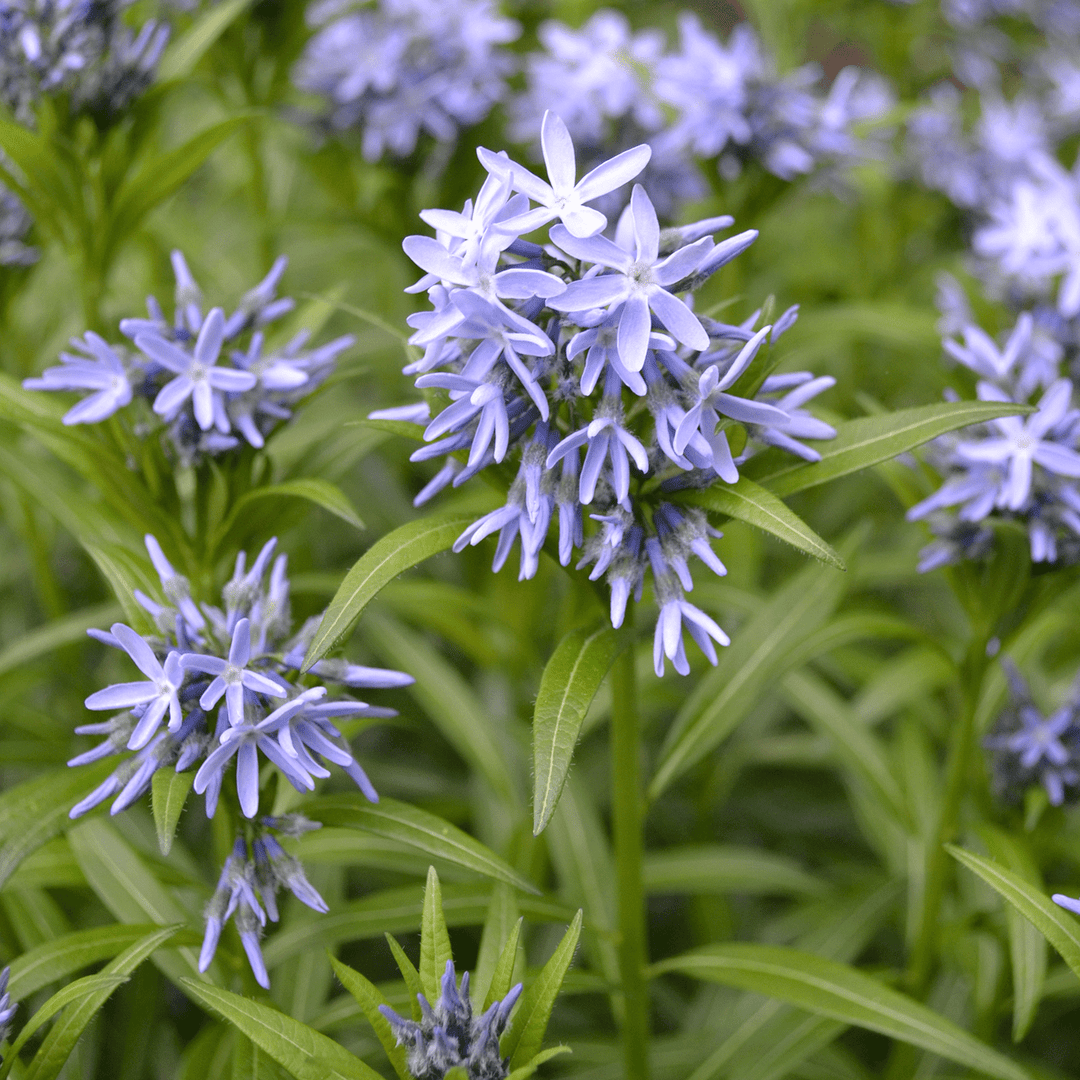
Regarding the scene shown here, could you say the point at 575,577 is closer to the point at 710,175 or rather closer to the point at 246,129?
the point at 710,175

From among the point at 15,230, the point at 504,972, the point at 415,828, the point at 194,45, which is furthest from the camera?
the point at 15,230

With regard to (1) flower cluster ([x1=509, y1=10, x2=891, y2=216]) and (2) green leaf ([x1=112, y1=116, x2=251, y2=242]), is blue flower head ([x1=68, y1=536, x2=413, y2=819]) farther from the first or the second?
(1) flower cluster ([x1=509, y1=10, x2=891, y2=216])

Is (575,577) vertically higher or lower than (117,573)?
lower

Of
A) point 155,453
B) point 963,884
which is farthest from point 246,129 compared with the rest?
point 963,884

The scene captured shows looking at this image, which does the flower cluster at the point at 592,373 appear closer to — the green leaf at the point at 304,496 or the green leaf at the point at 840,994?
the green leaf at the point at 304,496

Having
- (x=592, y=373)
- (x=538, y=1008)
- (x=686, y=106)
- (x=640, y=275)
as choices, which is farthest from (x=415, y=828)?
(x=686, y=106)

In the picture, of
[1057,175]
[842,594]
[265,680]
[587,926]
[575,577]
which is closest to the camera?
[265,680]

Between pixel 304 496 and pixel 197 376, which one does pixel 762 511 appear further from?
pixel 197 376
